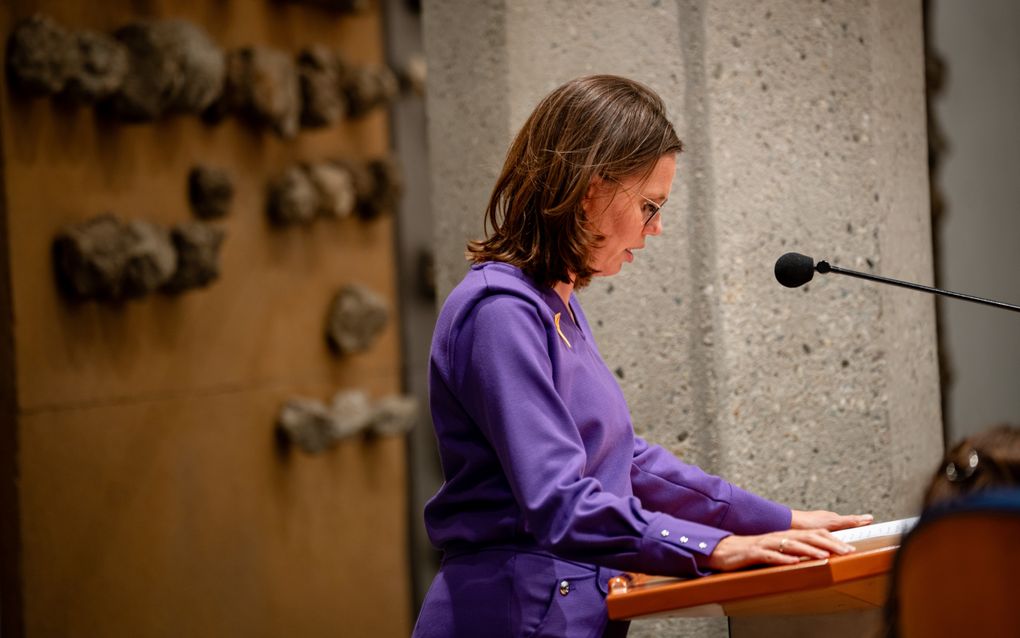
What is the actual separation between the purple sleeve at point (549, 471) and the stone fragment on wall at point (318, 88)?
97.3 inches

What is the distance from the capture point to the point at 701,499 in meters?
1.97

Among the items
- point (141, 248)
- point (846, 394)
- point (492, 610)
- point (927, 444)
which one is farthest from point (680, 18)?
point (141, 248)

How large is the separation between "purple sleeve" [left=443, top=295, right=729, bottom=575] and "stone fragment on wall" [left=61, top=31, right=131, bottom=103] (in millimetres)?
1879

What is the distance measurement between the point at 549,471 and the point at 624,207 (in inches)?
18.4

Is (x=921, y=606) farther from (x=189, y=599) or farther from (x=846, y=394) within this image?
(x=189, y=599)

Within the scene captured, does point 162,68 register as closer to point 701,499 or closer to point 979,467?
point 701,499

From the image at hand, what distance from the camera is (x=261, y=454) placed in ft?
12.6

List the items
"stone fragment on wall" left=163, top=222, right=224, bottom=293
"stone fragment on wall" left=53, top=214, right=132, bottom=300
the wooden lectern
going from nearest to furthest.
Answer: the wooden lectern < "stone fragment on wall" left=53, top=214, right=132, bottom=300 < "stone fragment on wall" left=163, top=222, right=224, bottom=293

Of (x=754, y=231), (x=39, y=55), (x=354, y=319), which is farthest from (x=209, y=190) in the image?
(x=754, y=231)

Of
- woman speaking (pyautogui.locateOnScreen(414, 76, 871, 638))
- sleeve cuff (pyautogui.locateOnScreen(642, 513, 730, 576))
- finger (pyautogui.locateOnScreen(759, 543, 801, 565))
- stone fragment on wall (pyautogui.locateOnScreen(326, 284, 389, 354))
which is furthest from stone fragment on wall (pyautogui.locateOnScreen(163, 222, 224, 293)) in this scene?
finger (pyautogui.locateOnScreen(759, 543, 801, 565))

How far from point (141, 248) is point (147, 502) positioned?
816 mm

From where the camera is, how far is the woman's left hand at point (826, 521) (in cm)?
186

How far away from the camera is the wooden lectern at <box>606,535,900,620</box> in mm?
1358

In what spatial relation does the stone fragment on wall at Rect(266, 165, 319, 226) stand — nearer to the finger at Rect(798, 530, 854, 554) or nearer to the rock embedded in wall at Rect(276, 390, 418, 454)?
the rock embedded in wall at Rect(276, 390, 418, 454)
